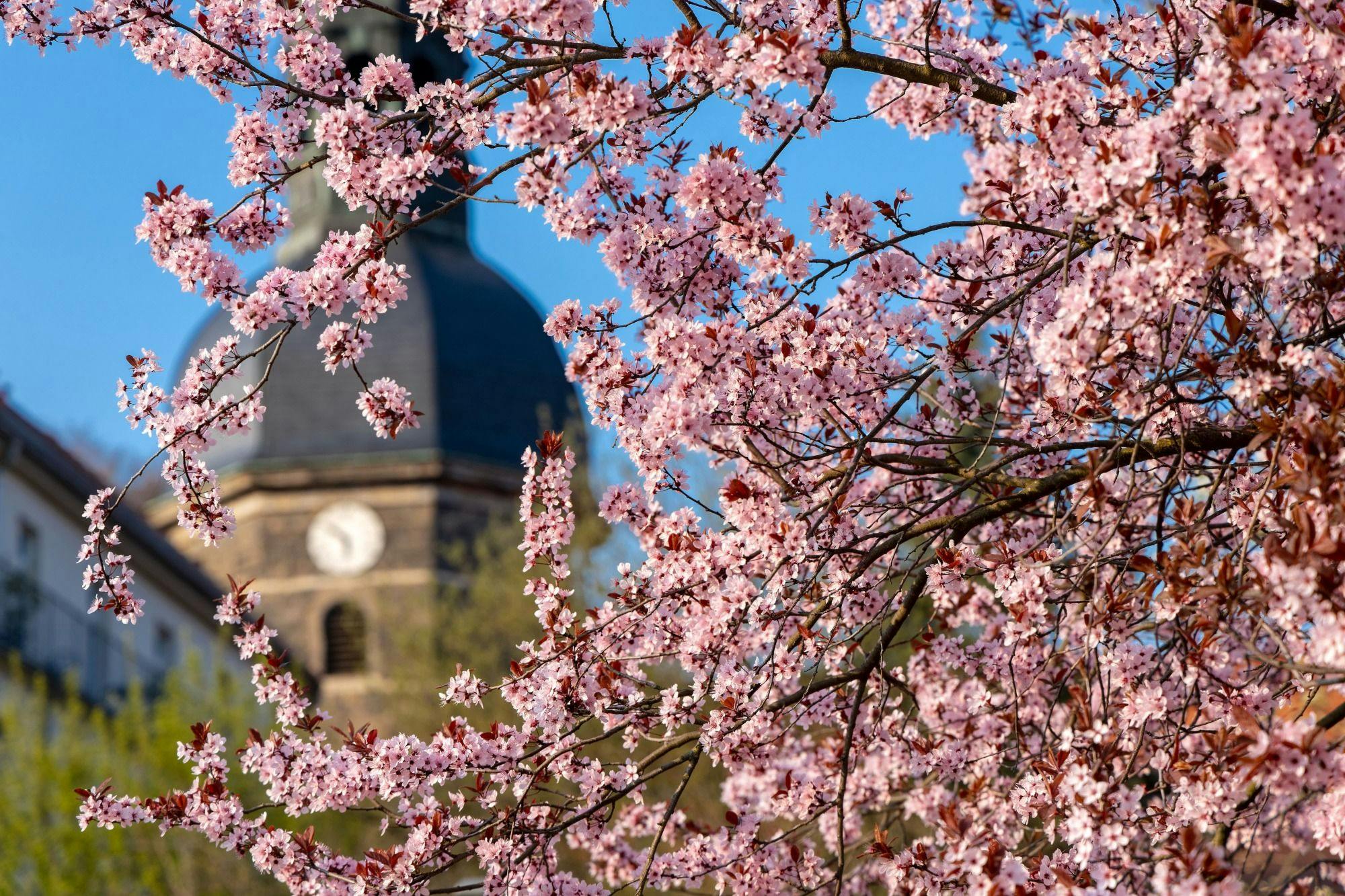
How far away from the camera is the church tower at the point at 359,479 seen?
1597 inches

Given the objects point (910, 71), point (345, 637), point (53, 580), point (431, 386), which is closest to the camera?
point (910, 71)

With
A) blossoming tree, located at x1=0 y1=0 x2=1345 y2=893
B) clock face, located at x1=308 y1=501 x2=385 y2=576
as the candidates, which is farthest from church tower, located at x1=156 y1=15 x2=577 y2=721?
blossoming tree, located at x1=0 y1=0 x2=1345 y2=893

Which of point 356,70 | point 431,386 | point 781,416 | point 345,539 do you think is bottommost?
point 781,416

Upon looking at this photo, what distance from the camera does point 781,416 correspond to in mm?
6258

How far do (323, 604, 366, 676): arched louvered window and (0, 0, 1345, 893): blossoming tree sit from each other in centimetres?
3465

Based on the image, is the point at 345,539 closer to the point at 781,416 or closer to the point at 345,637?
the point at 345,637

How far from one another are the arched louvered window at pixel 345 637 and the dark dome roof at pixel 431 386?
136 inches

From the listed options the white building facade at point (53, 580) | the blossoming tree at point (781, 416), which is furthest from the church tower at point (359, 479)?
the blossoming tree at point (781, 416)

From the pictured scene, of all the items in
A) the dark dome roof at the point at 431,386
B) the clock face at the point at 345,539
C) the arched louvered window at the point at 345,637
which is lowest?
the arched louvered window at the point at 345,637

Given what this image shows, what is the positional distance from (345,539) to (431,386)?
3903 millimetres

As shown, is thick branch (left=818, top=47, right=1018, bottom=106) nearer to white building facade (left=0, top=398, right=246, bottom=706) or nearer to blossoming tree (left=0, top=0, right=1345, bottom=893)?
blossoming tree (left=0, top=0, right=1345, bottom=893)

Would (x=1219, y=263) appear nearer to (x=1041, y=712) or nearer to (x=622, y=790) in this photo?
(x=622, y=790)

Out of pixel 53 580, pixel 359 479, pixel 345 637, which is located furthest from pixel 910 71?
pixel 345 637

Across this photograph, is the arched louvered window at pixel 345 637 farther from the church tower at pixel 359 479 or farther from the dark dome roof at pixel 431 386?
the dark dome roof at pixel 431 386
